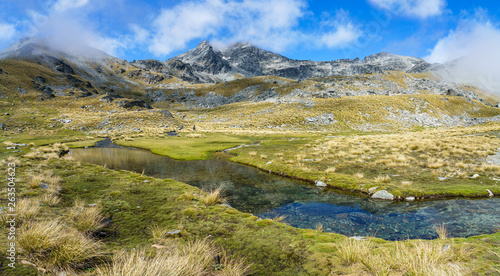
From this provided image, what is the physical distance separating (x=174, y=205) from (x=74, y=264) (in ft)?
20.7

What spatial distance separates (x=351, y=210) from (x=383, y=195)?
3.76 m

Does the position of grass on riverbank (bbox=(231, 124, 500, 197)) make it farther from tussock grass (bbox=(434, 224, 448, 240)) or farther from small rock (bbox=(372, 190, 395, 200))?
tussock grass (bbox=(434, 224, 448, 240))

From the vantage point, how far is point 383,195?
1545 centimetres

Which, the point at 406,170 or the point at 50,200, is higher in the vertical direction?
the point at 50,200

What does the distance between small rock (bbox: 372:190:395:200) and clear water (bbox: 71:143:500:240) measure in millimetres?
633

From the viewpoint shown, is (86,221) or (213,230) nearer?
(86,221)

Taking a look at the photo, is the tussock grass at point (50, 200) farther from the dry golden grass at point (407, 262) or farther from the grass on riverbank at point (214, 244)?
the dry golden grass at point (407, 262)

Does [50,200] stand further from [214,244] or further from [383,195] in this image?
[383,195]

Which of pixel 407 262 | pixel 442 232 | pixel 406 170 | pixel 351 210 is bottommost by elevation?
pixel 351 210

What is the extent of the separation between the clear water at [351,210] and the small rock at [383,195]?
0.63 meters

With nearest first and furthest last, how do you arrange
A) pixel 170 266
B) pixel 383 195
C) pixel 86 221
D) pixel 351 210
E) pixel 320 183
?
1. pixel 170 266
2. pixel 86 221
3. pixel 351 210
4. pixel 383 195
5. pixel 320 183

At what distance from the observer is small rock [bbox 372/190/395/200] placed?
1525 cm

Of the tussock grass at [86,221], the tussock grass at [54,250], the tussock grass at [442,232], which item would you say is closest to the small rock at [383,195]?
the tussock grass at [442,232]

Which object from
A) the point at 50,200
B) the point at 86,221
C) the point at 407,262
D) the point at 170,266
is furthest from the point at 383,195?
the point at 50,200
